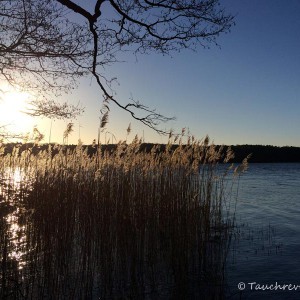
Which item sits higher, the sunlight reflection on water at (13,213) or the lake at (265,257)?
the sunlight reflection on water at (13,213)

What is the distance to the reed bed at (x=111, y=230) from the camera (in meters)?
4.25

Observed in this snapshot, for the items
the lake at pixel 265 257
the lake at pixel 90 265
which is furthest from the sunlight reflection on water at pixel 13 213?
the lake at pixel 265 257

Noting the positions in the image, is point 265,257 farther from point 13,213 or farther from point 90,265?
point 13,213

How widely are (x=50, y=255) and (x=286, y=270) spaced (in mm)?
3533

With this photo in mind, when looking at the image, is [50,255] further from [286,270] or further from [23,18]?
[23,18]

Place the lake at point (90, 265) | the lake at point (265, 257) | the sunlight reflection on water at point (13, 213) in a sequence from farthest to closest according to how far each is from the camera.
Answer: the lake at point (265, 257), the lake at point (90, 265), the sunlight reflection on water at point (13, 213)

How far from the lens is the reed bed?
4246 mm

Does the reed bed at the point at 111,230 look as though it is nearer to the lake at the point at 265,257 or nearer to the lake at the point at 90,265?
the lake at the point at 90,265

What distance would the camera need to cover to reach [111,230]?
4.79 meters

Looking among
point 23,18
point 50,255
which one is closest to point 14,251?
point 50,255

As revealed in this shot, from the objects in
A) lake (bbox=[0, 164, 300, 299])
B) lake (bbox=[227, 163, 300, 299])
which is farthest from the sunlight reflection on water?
lake (bbox=[227, 163, 300, 299])

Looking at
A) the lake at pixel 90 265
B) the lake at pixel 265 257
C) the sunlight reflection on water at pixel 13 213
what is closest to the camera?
the sunlight reflection on water at pixel 13 213

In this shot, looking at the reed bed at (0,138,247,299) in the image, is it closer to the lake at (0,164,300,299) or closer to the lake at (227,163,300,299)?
the lake at (0,164,300,299)

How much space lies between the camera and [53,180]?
534 cm
